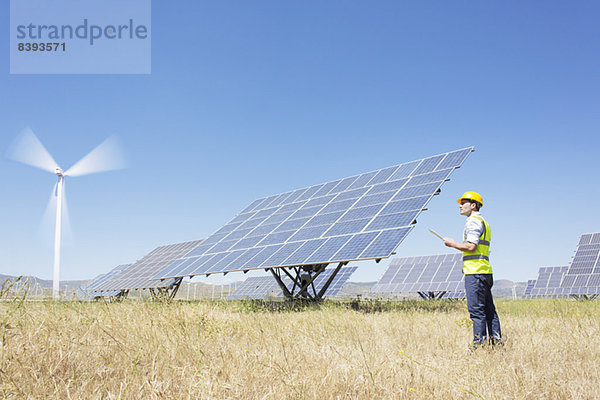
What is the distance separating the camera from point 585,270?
25.7 m

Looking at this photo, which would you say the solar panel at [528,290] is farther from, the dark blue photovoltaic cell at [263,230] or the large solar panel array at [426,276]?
the dark blue photovoltaic cell at [263,230]

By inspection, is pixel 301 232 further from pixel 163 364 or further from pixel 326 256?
pixel 163 364

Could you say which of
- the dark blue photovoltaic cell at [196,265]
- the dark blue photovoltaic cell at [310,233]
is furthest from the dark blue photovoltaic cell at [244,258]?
the dark blue photovoltaic cell at [196,265]

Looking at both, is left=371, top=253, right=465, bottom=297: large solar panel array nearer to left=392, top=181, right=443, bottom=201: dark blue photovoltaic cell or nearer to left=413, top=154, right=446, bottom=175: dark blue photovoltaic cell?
left=413, top=154, right=446, bottom=175: dark blue photovoltaic cell

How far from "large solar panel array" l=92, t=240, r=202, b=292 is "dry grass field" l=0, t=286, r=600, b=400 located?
62.5ft

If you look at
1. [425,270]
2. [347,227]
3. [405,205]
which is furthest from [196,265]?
[425,270]

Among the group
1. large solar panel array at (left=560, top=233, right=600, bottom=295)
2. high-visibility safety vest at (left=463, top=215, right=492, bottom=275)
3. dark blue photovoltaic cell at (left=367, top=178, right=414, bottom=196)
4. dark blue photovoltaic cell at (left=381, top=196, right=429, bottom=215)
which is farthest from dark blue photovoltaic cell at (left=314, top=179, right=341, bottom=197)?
large solar panel array at (left=560, top=233, right=600, bottom=295)

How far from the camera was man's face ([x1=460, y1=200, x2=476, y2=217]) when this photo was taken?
6.61 meters

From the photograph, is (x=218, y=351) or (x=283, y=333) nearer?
(x=218, y=351)

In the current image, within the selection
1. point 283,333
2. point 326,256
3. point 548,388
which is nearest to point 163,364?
point 283,333

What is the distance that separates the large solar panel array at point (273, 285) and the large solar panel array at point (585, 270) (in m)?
12.9

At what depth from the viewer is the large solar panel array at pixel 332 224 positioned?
11.5 meters

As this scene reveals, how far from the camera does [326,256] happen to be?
11.5 metres

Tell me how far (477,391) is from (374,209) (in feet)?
32.5
